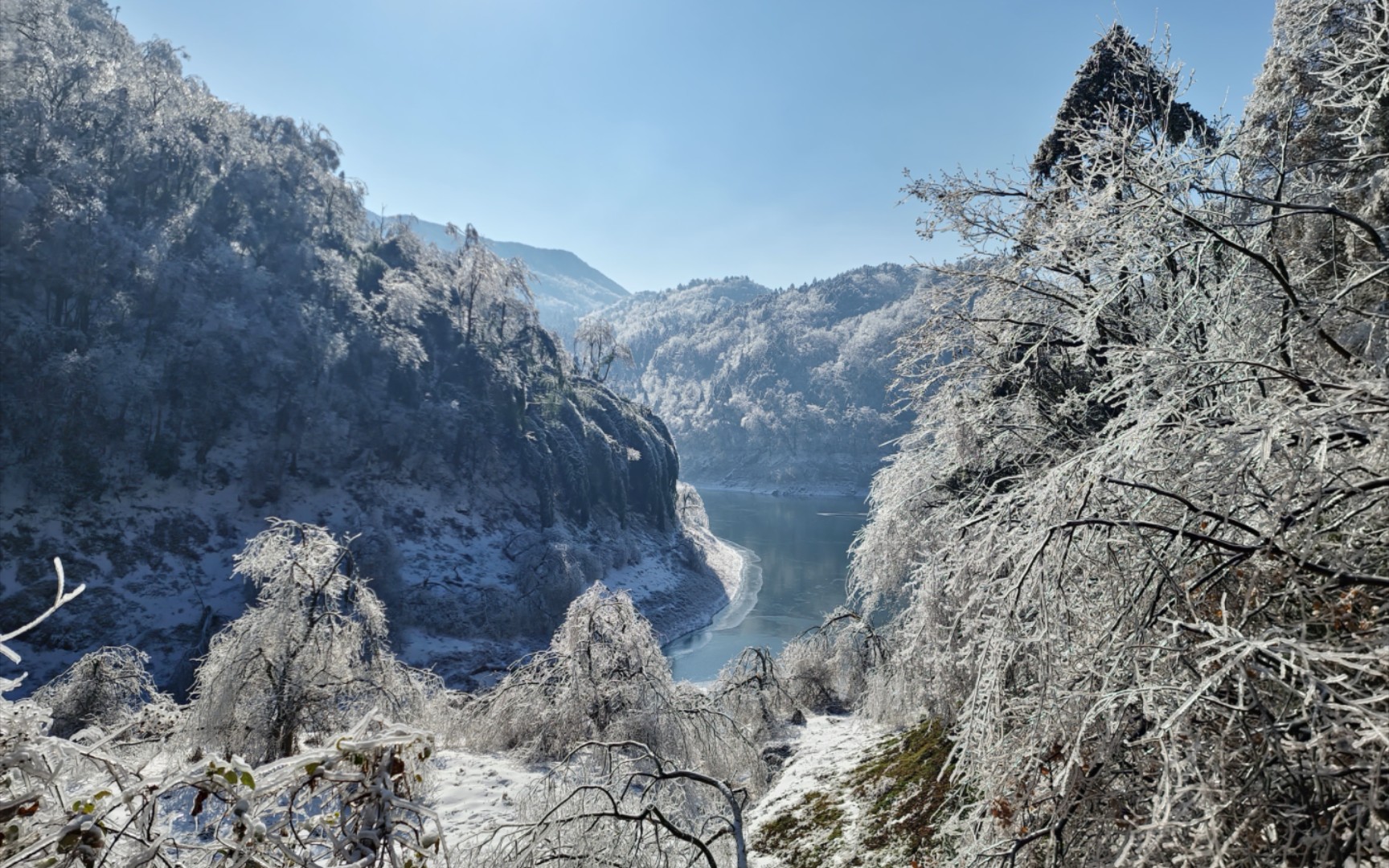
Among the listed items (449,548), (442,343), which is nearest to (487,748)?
(449,548)

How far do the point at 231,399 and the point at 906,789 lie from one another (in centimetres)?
4268

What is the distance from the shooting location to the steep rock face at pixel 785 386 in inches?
4734

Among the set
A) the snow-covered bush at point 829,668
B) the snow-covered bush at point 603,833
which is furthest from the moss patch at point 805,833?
the snow-covered bush at point 829,668

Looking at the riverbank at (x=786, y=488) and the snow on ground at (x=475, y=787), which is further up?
the snow on ground at (x=475, y=787)

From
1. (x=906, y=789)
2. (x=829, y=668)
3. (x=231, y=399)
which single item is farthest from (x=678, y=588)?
(x=906, y=789)

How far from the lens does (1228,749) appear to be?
2.65 m

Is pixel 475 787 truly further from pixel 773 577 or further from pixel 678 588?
pixel 773 577

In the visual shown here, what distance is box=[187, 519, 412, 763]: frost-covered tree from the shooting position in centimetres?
1179

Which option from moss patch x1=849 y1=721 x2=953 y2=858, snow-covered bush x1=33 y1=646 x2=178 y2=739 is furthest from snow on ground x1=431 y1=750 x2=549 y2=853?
snow-covered bush x1=33 y1=646 x2=178 y2=739

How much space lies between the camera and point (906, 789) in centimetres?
737

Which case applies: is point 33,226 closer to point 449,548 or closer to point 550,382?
point 449,548

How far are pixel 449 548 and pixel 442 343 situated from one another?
61.8ft

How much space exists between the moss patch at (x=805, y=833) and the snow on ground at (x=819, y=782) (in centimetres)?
6

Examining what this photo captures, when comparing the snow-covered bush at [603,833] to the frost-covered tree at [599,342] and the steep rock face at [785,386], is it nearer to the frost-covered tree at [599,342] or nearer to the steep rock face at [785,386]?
the frost-covered tree at [599,342]
